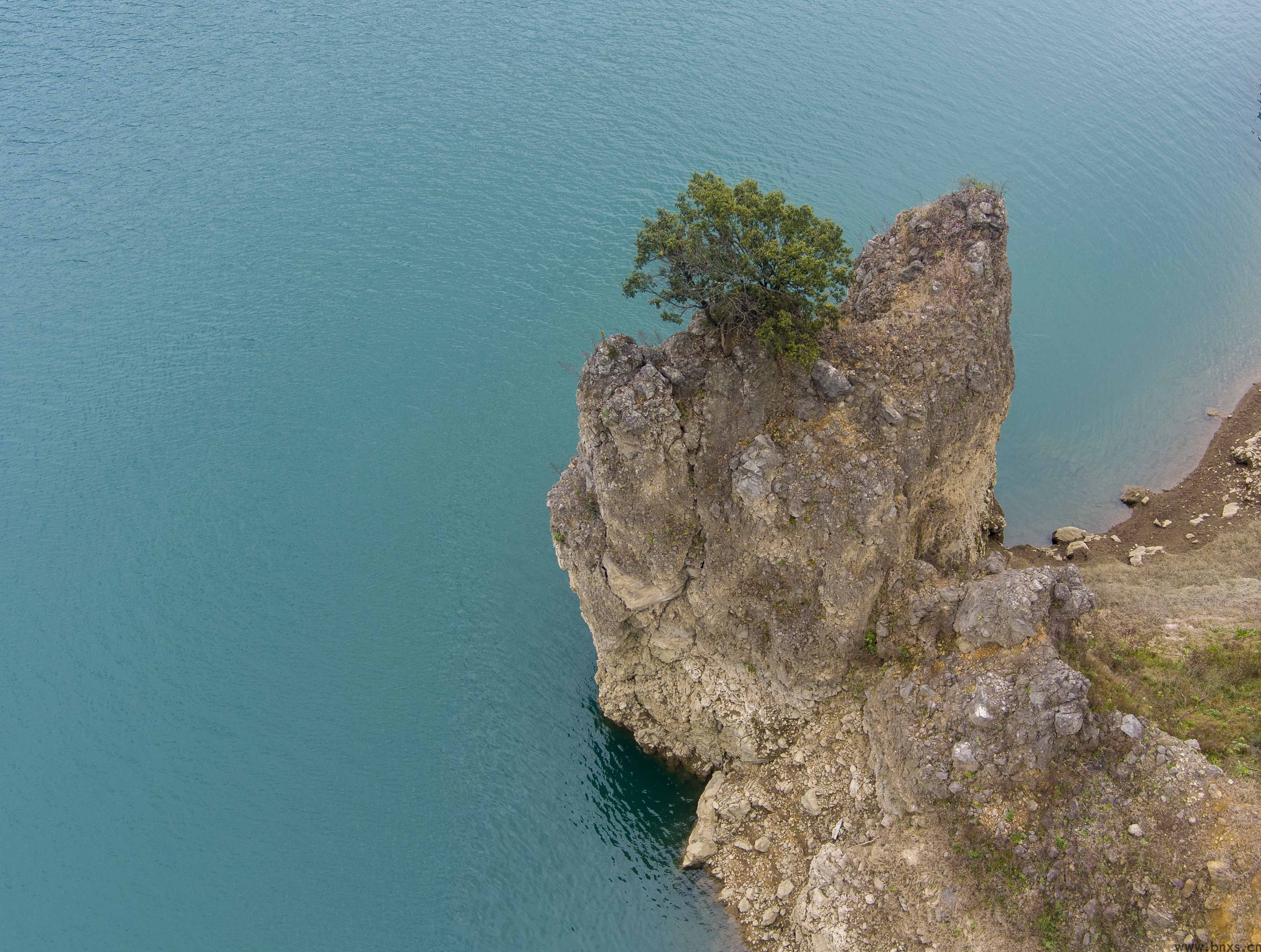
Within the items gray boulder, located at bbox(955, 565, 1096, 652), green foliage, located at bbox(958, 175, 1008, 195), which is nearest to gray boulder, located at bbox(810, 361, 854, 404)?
gray boulder, located at bbox(955, 565, 1096, 652)

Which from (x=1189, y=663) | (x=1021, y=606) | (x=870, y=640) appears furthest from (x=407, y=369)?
(x=1189, y=663)

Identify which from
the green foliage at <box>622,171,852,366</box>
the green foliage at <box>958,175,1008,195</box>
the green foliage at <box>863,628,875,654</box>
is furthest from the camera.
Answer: the green foliage at <box>958,175,1008,195</box>

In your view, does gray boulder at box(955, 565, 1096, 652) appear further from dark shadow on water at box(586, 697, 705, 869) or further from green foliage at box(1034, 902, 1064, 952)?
dark shadow on water at box(586, 697, 705, 869)

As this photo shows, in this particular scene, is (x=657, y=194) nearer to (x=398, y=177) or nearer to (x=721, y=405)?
(x=398, y=177)

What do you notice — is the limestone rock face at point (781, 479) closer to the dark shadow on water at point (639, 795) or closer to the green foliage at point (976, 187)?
the green foliage at point (976, 187)

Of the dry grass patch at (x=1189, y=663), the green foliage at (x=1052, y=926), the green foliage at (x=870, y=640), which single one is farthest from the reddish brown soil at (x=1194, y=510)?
the green foliage at (x=1052, y=926)

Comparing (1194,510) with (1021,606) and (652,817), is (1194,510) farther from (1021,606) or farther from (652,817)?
(652,817)
